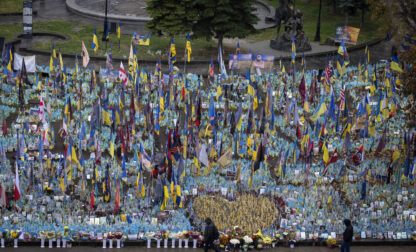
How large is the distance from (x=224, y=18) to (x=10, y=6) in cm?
2162

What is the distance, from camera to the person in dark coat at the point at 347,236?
19.1 meters

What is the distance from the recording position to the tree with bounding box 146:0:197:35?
40.8m

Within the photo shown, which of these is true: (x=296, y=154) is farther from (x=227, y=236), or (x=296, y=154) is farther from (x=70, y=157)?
(x=70, y=157)

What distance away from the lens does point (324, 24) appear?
5219cm

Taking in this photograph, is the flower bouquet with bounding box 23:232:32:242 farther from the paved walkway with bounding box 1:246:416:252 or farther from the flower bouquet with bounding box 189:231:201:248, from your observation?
the flower bouquet with bounding box 189:231:201:248

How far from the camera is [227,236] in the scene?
20.0 meters

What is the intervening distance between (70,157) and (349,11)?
111ft

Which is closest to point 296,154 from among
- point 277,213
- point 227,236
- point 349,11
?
point 277,213

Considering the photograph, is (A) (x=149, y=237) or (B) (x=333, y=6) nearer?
(A) (x=149, y=237)

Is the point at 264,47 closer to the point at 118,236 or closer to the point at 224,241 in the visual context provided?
the point at 224,241

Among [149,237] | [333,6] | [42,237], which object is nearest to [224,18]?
[333,6]

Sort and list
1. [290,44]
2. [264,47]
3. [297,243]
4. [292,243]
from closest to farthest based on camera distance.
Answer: [292,243] → [297,243] → [290,44] → [264,47]

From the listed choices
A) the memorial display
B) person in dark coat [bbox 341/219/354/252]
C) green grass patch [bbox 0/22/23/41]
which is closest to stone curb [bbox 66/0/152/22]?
green grass patch [bbox 0/22/23/41]

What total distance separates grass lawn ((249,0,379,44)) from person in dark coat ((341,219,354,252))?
28.9 meters
